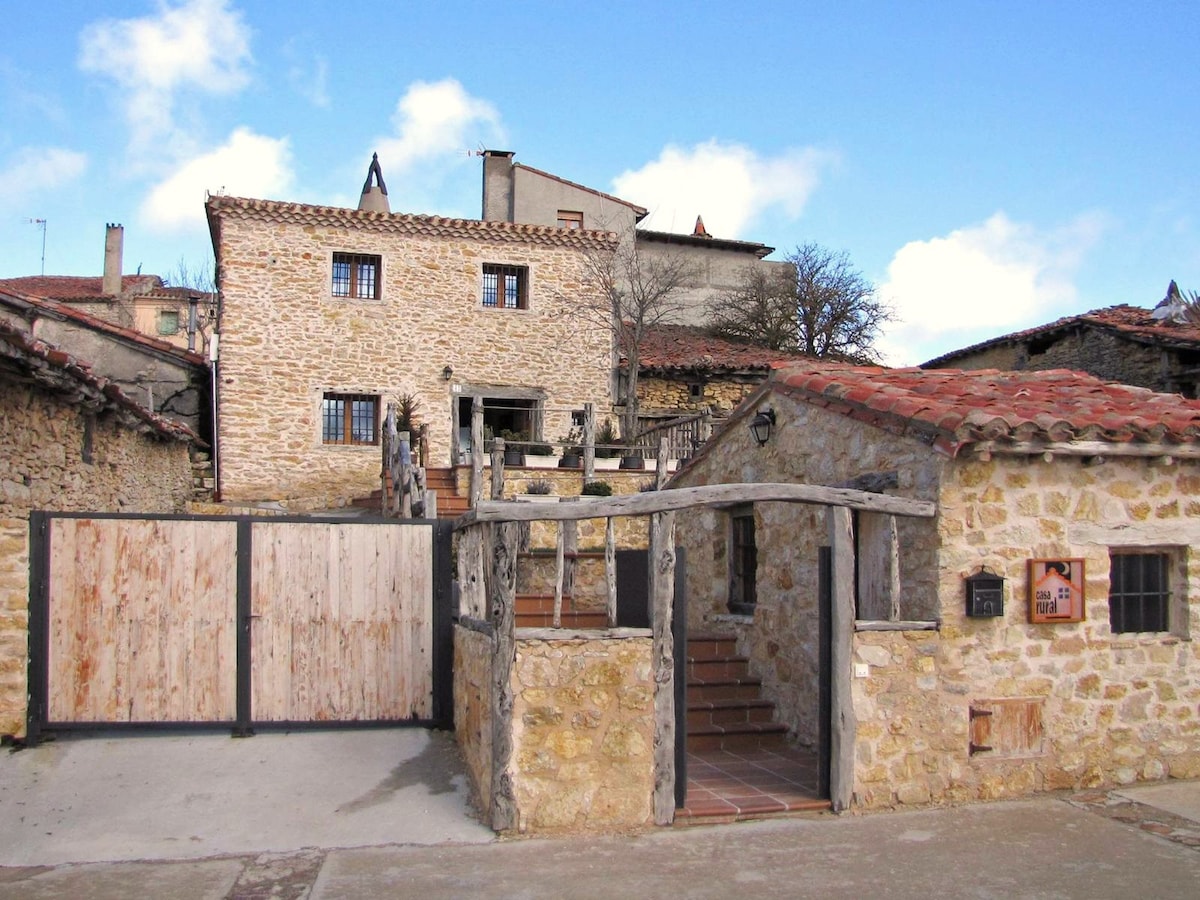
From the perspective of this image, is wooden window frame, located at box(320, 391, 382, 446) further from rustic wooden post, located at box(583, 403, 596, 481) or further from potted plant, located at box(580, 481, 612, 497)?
potted plant, located at box(580, 481, 612, 497)

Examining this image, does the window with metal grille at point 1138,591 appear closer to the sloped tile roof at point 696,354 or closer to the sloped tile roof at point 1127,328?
the sloped tile roof at point 1127,328

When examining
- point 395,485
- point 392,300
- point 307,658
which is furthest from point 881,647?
point 392,300

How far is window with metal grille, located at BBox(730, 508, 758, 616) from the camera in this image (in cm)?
994

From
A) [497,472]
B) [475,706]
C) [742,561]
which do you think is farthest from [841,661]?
[497,472]

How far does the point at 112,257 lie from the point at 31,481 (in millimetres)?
27554

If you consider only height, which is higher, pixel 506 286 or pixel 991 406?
pixel 506 286

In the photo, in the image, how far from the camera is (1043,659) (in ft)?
23.7

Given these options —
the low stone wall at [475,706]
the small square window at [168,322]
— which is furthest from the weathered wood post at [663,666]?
the small square window at [168,322]

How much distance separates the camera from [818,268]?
29.4 meters

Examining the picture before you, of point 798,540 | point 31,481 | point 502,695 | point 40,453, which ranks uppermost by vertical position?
point 40,453

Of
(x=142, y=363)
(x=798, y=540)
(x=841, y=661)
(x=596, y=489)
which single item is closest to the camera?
(x=841, y=661)

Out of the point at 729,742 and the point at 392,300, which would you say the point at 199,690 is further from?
the point at 392,300

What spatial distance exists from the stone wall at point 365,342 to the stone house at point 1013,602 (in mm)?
14476

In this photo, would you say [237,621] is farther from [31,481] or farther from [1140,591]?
[1140,591]
